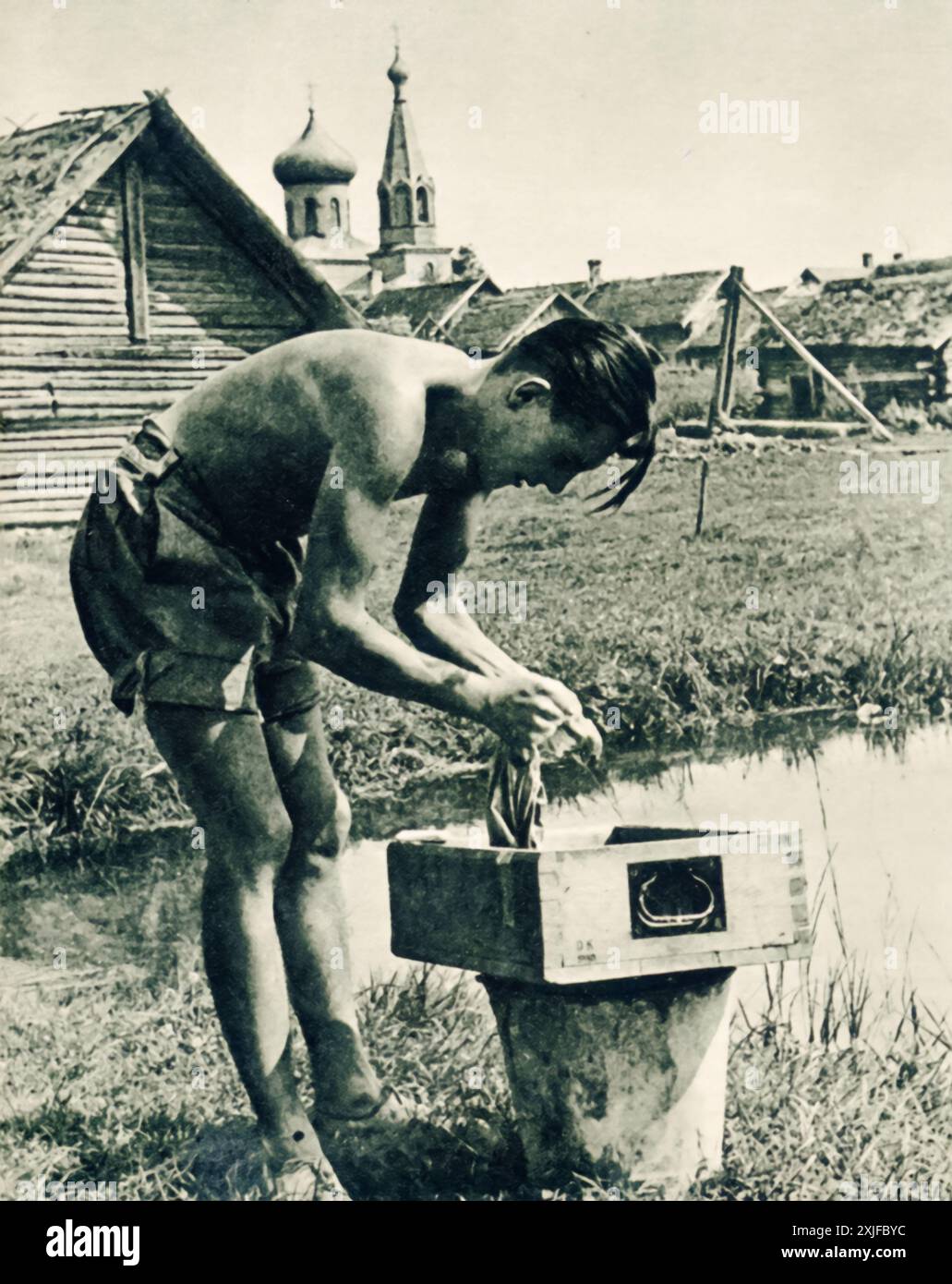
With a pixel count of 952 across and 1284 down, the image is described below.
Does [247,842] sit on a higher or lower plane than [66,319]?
lower

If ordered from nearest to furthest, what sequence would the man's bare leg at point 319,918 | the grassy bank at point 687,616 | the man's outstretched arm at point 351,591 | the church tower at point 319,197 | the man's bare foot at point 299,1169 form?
the man's outstretched arm at point 351,591, the man's bare foot at point 299,1169, the man's bare leg at point 319,918, the church tower at point 319,197, the grassy bank at point 687,616

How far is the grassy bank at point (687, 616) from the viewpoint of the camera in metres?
5.22

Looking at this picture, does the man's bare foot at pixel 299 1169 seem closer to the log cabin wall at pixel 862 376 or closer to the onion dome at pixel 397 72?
the log cabin wall at pixel 862 376

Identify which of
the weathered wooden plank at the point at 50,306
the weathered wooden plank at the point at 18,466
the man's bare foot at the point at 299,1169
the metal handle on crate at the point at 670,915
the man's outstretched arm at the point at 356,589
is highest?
the weathered wooden plank at the point at 50,306

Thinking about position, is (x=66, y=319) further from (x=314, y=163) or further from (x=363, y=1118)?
(x=363, y=1118)

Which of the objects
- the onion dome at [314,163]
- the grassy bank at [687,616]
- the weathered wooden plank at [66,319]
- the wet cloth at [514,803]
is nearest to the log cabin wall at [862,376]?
the grassy bank at [687,616]

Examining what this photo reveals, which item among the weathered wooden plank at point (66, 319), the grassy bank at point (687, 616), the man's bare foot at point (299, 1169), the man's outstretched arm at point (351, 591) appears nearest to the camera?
the man's outstretched arm at point (351, 591)

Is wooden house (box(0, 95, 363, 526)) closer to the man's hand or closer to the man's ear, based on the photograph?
the man's ear

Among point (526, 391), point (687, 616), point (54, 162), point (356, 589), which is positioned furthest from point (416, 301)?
point (356, 589)

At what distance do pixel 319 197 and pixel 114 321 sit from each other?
0.77m

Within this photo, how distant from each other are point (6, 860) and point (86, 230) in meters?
1.80

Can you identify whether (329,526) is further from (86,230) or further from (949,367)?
(949,367)

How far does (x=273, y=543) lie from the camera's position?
13.4ft

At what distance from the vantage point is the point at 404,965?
4.93 metres
